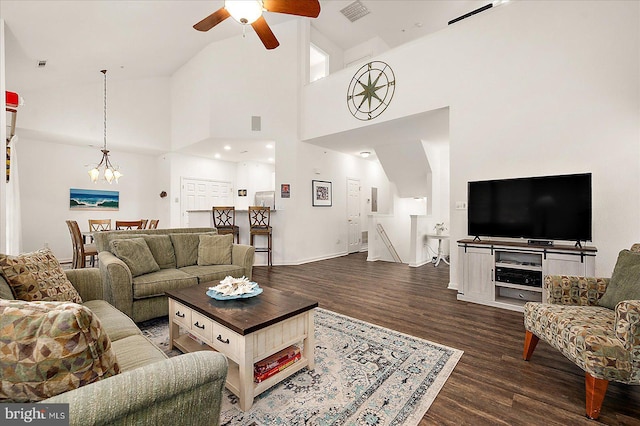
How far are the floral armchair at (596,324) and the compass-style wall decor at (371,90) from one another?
3699 mm

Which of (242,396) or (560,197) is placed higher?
(560,197)

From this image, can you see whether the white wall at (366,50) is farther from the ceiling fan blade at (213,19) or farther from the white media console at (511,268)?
the white media console at (511,268)

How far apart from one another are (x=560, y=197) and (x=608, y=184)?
1.57ft

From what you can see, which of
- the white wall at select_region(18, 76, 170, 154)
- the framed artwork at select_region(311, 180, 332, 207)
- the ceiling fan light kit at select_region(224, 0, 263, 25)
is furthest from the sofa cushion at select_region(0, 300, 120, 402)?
the white wall at select_region(18, 76, 170, 154)

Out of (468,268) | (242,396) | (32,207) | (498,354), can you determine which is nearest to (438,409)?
(498,354)

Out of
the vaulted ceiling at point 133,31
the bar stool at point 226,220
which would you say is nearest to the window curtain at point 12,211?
the vaulted ceiling at point 133,31

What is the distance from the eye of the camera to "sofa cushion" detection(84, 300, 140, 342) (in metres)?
1.65

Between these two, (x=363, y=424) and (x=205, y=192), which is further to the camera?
(x=205, y=192)

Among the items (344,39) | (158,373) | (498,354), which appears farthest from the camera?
(344,39)

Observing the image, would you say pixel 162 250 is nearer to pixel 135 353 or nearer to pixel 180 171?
pixel 135 353

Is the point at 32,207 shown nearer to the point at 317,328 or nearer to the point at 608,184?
the point at 317,328

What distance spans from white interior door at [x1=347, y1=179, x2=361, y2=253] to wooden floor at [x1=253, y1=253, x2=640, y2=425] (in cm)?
277

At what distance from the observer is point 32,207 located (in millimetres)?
6426

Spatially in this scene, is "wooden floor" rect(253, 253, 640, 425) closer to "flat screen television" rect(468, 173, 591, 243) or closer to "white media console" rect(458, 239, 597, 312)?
"white media console" rect(458, 239, 597, 312)
